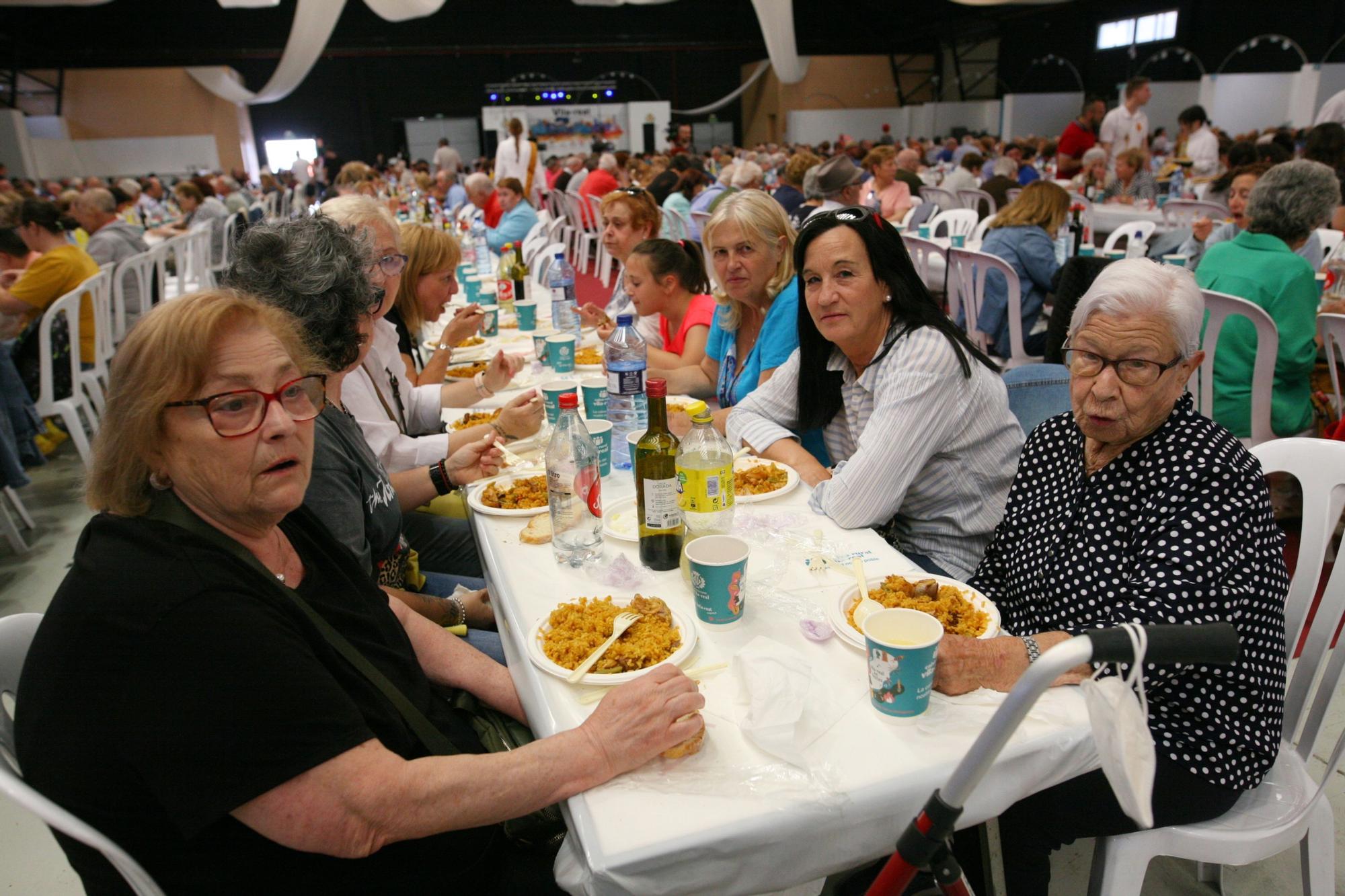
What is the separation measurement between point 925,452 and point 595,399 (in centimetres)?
95

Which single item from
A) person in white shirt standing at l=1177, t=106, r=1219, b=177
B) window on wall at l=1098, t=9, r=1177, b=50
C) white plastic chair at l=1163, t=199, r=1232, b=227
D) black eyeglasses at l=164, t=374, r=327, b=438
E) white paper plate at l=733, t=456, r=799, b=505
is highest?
window on wall at l=1098, t=9, r=1177, b=50

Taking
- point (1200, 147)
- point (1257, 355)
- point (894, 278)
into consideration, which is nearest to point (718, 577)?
point (894, 278)

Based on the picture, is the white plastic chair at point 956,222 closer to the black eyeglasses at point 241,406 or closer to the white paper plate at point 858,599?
the white paper plate at point 858,599

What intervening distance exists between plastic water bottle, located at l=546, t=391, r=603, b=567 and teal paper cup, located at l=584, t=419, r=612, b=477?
0.29 m

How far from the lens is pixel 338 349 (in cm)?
172

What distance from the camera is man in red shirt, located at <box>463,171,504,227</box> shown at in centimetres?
849

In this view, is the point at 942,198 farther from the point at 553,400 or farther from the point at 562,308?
the point at 553,400

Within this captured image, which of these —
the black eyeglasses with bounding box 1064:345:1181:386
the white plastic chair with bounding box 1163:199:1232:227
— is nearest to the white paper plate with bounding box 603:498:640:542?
the black eyeglasses with bounding box 1064:345:1181:386

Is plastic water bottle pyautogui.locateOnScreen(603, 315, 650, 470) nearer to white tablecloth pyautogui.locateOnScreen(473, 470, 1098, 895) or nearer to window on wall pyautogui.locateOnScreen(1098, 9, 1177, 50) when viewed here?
white tablecloth pyautogui.locateOnScreen(473, 470, 1098, 895)

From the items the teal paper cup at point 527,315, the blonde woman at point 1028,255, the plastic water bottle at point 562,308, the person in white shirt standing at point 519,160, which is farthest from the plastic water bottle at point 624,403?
the person in white shirt standing at point 519,160

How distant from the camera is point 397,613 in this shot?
153 cm

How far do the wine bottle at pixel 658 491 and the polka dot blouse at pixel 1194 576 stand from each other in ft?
2.24

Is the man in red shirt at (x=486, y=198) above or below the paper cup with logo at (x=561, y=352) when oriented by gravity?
above

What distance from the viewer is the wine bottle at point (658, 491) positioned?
1.46m
